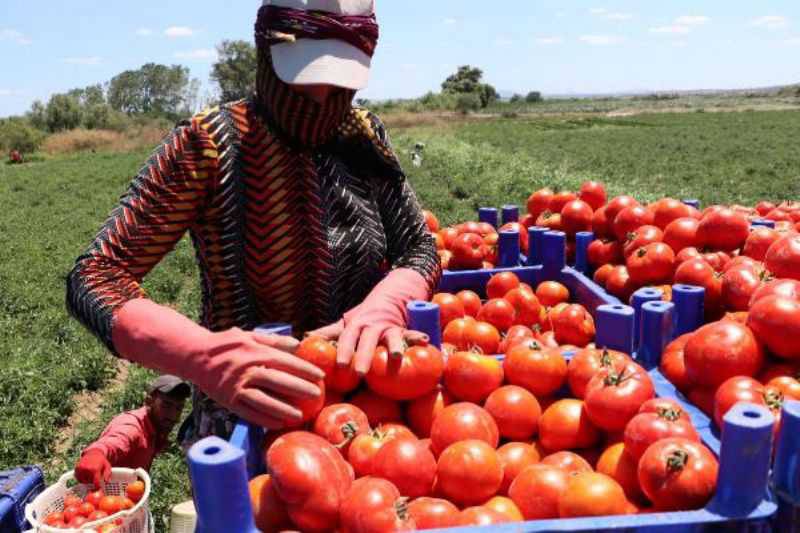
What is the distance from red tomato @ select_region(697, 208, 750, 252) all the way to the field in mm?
3237

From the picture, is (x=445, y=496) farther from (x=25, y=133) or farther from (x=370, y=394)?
(x=25, y=133)

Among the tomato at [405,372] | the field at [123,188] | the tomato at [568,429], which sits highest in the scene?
the tomato at [405,372]

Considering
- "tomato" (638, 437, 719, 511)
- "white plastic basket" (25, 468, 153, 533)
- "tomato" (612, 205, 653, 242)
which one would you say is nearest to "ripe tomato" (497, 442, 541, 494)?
"tomato" (638, 437, 719, 511)

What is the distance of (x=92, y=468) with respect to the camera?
2719 millimetres

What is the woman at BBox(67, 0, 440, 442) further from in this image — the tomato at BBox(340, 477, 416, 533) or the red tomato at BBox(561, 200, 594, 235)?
the red tomato at BBox(561, 200, 594, 235)

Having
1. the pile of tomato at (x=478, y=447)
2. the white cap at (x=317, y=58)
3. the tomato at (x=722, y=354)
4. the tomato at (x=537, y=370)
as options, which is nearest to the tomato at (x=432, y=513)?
the pile of tomato at (x=478, y=447)

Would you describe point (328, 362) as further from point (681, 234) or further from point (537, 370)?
point (681, 234)

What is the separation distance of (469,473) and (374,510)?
0.26m

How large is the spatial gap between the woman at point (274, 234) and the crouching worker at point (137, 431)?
Result: 373 mm

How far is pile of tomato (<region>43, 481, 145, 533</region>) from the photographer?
276cm

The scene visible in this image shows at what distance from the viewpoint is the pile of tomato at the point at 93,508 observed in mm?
2764

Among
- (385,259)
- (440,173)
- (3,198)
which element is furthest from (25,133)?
(385,259)

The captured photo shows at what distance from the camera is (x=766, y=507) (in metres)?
1.23

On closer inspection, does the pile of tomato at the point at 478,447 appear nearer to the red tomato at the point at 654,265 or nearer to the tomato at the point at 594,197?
the red tomato at the point at 654,265
